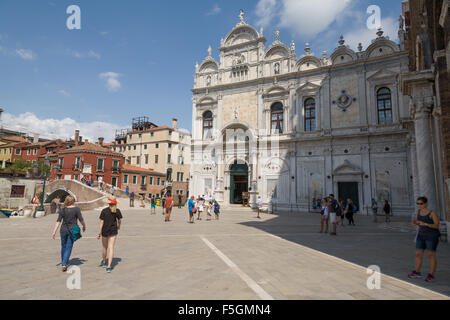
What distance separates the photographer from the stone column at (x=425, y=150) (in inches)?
407

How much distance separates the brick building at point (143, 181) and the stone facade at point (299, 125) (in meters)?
19.1

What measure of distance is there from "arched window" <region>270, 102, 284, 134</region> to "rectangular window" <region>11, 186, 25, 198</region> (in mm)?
37364

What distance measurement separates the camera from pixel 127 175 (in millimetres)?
46406

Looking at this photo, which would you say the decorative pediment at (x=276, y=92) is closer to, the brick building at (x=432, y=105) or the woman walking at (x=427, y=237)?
the brick building at (x=432, y=105)

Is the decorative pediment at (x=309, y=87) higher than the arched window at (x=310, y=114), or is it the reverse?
the decorative pediment at (x=309, y=87)

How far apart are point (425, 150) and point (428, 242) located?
7094 mm

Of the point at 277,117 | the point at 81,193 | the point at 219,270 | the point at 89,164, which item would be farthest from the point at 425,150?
the point at 89,164

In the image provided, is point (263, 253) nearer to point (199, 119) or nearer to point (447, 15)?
point (447, 15)

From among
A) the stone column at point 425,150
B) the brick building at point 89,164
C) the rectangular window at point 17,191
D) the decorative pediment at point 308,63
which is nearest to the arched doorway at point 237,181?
the decorative pediment at point 308,63

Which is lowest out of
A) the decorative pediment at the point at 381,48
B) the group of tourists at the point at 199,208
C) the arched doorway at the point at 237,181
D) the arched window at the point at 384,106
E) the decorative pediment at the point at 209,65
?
the group of tourists at the point at 199,208

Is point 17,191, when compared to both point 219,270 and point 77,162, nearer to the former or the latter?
point 77,162

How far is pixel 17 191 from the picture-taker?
38.5 metres

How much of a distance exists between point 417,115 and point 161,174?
148ft
